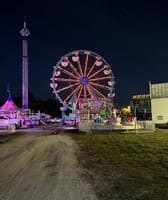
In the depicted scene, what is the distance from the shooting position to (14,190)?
6352 mm

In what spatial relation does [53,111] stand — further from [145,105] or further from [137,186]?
[137,186]

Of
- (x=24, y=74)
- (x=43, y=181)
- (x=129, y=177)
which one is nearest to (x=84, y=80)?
(x=24, y=74)

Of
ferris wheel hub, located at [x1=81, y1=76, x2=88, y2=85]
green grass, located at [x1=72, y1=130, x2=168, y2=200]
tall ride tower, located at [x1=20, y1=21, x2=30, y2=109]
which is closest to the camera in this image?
green grass, located at [x1=72, y1=130, x2=168, y2=200]

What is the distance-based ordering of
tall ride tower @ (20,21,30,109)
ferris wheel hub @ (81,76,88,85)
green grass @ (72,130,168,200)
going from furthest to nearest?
1. tall ride tower @ (20,21,30,109)
2. ferris wheel hub @ (81,76,88,85)
3. green grass @ (72,130,168,200)

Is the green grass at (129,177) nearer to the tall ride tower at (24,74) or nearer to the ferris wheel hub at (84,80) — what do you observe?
the ferris wheel hub at (84,80)

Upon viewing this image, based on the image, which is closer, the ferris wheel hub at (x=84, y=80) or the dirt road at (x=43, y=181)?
the dirt road at (x=43, y=181)

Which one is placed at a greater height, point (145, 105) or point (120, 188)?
point (145, 105)

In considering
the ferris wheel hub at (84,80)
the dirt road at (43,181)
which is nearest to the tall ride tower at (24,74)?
the ferris wheel hub at (84,80)

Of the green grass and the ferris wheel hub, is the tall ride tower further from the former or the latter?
the green grass

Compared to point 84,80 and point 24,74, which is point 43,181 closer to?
point 84,80

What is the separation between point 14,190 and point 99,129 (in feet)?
78.9

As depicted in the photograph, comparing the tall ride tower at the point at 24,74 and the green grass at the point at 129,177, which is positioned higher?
the tall ride tower at the point at 24,74

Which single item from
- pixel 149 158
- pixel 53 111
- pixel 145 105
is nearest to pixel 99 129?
pixel 149 158

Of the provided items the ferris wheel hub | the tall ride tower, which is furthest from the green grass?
the tall ride tower
